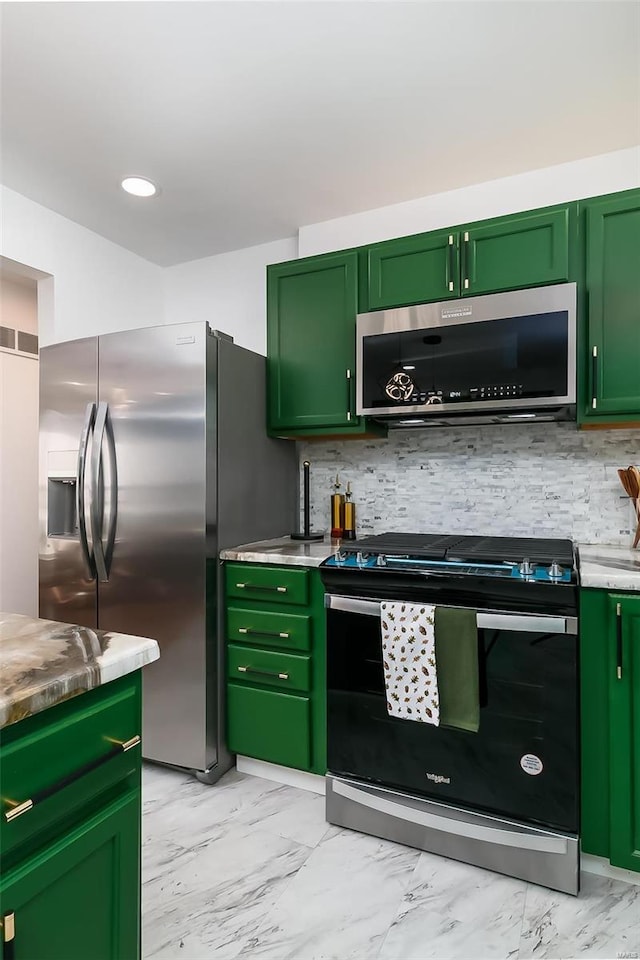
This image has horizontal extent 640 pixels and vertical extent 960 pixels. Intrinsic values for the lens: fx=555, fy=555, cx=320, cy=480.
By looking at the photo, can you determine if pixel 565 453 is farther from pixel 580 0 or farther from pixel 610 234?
pixel 580 0

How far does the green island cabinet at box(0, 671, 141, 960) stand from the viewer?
862 mm

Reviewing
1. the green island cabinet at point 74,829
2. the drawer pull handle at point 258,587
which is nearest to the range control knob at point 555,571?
the drawer pull handle at point 258,587

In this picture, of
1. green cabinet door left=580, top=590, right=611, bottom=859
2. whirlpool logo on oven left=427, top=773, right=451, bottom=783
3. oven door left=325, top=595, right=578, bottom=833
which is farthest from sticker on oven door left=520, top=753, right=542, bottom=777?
whirlpool logo on oven left=427, top=773, right=451, bottom=783

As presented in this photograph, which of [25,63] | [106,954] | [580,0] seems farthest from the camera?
[25,63]

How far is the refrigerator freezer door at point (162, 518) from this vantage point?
7.66 ft

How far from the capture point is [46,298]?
9.41ft

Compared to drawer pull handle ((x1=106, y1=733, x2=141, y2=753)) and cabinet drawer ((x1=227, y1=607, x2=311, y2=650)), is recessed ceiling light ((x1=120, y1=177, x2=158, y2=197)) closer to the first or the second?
cabinet drawer ((x1=227, y1=607, x2=311, y2=650))

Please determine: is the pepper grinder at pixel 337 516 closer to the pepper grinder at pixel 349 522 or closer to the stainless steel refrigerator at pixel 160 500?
the pepper grinder at pixel 349 522

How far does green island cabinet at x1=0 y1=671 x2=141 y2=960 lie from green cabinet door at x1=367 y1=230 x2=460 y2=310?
76.1 inches

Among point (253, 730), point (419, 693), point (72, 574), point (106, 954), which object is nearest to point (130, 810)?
point (106, 954)

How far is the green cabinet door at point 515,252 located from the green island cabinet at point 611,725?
124 cm

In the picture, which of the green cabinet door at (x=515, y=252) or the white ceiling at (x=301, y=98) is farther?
the green cabinet door at (x=515, y=252)

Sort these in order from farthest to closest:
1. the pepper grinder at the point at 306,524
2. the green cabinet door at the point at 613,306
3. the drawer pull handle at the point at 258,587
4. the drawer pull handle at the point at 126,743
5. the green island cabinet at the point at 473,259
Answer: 1. the pepper grinder at the point at 306,524
2. the drawer pull handle at the point at 258,587
3. the green island cabinet at the point at 473,259
4. the green cabinet door at the point at 613,306
5. the drawer pull handle at the point at 126,743

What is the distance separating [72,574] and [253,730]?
1.09 metres
